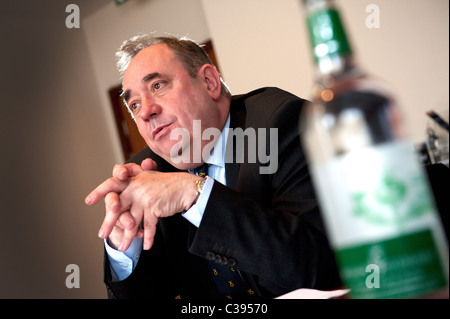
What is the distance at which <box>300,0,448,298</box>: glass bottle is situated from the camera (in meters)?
0.34

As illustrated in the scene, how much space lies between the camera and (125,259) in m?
1.34

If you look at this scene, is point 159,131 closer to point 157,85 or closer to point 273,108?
point 157,85

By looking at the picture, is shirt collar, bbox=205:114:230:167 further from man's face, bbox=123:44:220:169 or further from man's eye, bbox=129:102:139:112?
man's eye, bbox=129:102:139:112

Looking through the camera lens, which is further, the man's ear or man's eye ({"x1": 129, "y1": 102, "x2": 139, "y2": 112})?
the man's ear

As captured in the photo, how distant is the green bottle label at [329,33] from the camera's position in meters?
0.34

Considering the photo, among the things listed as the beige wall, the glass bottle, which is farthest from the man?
the beige wall

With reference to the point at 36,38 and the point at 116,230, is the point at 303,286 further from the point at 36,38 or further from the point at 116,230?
the point at 36,38

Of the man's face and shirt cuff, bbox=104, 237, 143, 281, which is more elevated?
the man's face

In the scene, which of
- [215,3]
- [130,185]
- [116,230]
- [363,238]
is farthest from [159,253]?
[215,3]

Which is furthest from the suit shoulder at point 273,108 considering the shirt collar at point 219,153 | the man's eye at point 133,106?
the man's eye at point 133,106

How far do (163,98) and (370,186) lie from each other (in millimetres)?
1289

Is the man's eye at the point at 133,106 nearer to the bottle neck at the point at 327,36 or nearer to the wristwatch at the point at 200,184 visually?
the wristwatch at the point at 200,184

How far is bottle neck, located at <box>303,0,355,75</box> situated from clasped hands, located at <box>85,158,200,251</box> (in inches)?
25.3

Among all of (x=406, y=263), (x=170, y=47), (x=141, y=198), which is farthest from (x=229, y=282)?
(x=406, y=263)
